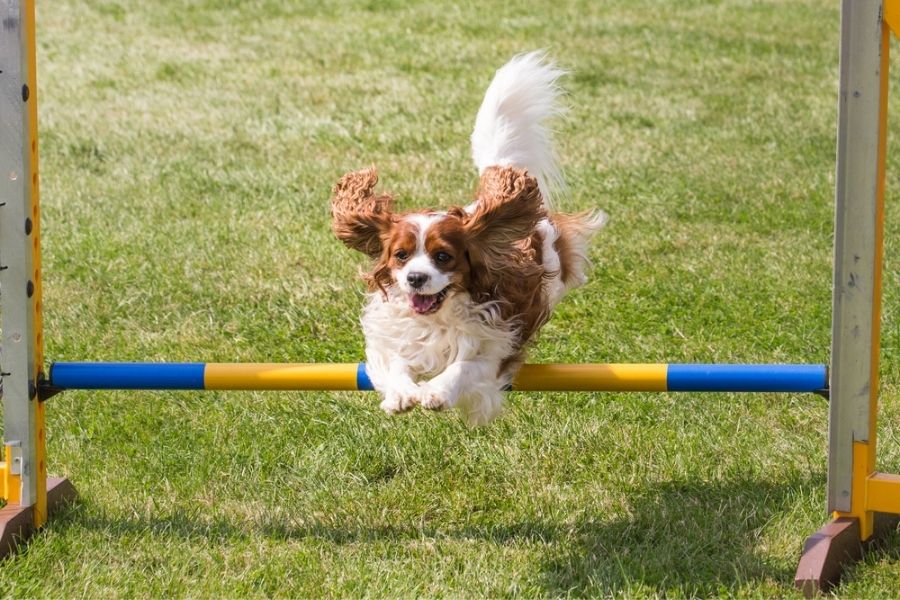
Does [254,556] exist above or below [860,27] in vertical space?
below

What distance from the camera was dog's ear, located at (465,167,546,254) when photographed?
12.6 ft

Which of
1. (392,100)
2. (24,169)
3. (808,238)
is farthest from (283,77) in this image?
(24,169)

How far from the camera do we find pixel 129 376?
155 inches

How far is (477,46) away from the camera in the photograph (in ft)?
38.8

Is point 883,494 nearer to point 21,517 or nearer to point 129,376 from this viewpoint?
point 129,376

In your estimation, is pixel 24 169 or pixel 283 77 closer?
pixel 24 169

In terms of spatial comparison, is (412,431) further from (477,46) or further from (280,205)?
(477,46)

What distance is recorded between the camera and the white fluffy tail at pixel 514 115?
15.5 ft

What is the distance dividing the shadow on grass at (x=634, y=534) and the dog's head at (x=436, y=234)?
31.7 inches

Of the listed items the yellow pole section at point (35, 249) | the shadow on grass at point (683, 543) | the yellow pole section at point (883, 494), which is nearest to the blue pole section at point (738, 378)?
the yellow pole section at point (883, 494)

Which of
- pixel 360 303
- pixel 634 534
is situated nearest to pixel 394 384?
pixel 634 534

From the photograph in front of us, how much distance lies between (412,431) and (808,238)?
3433 millimetres

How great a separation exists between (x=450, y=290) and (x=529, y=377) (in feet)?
1.23

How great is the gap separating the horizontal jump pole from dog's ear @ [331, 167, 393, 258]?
393 mm
